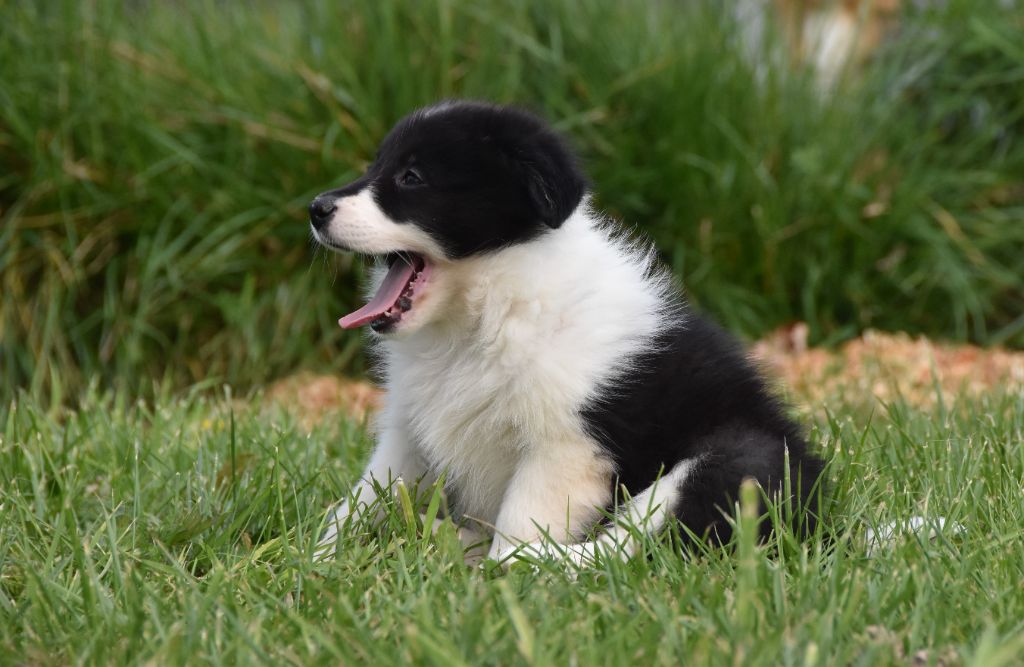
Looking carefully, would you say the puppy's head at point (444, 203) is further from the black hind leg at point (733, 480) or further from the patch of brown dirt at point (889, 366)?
the patch of brown dirt at point (889, 366)

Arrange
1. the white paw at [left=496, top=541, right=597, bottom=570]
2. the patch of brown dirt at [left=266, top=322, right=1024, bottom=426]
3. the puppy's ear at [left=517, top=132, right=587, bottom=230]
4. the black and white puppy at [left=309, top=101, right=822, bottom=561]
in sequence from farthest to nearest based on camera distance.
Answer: the patch of brown dirt at [left=266, top=322, right=1024, bottom=426] → the puppy's ear at [left=517, top=132, right=587, bottom=230] → the black and white puppy at [left=309, top=101, right=822, bottom=561] → the white paw at [left=496, top=541, right=597, bottom=570]

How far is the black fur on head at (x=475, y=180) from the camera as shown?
328cm

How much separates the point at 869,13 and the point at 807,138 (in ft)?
3.89

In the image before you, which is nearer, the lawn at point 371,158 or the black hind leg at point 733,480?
the black hind leg at point 733,480

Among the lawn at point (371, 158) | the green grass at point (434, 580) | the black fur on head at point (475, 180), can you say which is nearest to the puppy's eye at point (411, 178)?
the black fur on head at point (475, 180)

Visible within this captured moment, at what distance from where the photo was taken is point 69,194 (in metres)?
6.31

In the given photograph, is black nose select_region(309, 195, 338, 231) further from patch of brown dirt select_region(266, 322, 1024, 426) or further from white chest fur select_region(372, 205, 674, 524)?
patch of brown dirt select_region(266, 322, 1024, 426)

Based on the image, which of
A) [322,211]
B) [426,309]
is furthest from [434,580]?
[322,211]

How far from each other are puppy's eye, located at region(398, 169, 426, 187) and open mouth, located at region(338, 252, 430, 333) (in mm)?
179

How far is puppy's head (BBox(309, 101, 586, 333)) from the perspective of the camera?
128 inches

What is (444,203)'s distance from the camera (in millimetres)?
3309

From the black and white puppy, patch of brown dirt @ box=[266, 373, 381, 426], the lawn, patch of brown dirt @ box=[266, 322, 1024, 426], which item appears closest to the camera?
the black and white puppy

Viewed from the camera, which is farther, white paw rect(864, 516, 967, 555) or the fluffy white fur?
the fluffy white fur

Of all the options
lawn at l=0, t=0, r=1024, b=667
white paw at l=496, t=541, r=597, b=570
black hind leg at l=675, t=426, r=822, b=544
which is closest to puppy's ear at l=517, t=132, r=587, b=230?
black hind leg at l=675, t=426, r=822, b=544
